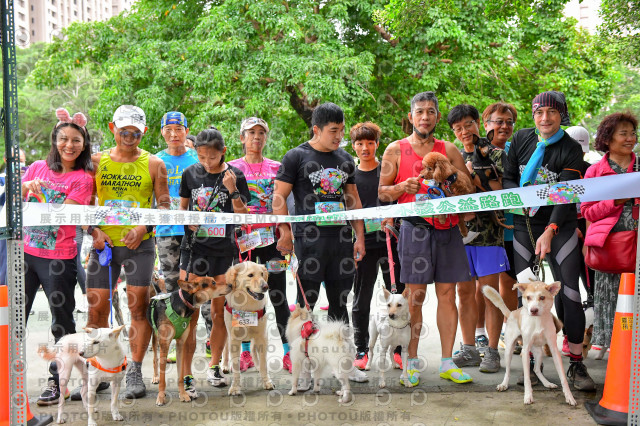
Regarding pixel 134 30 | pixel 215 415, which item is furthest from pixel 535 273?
pixel 134 30

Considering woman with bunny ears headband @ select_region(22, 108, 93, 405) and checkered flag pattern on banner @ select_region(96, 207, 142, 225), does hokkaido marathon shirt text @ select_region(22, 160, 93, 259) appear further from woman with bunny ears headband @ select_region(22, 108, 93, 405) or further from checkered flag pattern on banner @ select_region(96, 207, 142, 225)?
checkered flag pattern on banner @ select_region(96, 207, 142, 225)

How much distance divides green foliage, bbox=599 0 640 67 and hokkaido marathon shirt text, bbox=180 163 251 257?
4.42 m

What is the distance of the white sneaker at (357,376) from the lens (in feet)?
13.3

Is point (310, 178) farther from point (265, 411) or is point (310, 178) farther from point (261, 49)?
point (261, 49)

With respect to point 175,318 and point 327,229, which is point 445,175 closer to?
point 327,229

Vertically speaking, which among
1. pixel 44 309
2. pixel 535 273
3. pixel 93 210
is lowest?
pixel 44 309

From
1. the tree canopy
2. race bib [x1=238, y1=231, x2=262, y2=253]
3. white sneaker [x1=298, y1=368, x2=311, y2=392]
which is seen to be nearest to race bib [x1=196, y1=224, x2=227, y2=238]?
race bib [x1=238, y1=231, x2=262, y2=253]

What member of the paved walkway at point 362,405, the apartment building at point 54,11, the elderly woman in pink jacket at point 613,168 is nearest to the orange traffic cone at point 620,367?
the paved walkway at point 362,405

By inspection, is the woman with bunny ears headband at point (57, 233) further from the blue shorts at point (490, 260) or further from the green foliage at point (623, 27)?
the green foliage at point (623, 27)

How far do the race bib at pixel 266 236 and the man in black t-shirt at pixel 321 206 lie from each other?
1.11ft

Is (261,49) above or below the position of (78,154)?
above

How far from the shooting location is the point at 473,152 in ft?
15.3

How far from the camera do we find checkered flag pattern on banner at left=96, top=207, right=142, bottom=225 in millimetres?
3553

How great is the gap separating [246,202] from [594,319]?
115 inches
